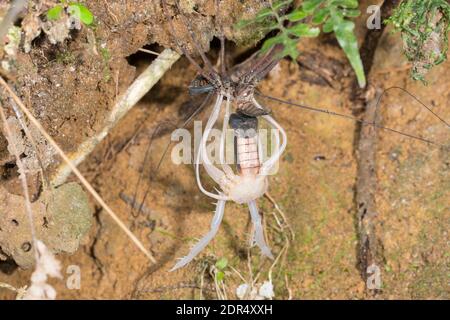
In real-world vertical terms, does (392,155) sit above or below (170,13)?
below

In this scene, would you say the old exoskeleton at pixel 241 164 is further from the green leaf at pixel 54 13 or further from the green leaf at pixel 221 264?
the green leaf at pixel 54 13

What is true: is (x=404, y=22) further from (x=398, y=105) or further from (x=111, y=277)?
(x=111, y=277)

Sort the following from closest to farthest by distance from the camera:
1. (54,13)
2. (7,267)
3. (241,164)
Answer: (54,13)
(241,164)
(7,267)

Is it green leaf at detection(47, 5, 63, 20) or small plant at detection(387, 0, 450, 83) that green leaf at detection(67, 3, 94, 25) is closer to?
green leaf at detection(47, 5, 63, 20)

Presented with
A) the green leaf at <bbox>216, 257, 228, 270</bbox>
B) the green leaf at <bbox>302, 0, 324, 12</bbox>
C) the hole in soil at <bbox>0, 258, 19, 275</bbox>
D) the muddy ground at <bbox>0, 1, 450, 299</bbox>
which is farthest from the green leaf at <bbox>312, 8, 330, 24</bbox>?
the hole in soil at <bbox>0, 258, 19, 275</bbox>

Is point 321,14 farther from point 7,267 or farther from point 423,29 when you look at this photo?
point 7,267

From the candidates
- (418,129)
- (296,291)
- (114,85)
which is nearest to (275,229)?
(296,291)

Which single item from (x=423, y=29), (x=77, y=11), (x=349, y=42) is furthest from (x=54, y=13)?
(x=423, y=29)
